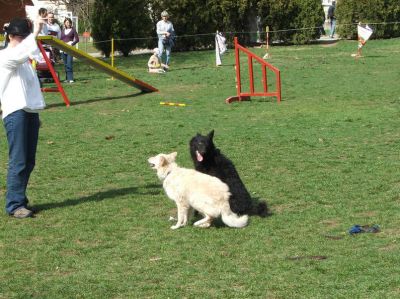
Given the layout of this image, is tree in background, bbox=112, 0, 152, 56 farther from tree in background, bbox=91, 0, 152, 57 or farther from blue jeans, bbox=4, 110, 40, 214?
blue jeans, bbox=4, 110, 40, 214

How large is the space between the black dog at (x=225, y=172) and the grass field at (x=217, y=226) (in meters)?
Result: 0.19

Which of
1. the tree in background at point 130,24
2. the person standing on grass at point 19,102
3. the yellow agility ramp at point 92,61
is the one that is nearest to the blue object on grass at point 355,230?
the person standing on grass at point 19,102

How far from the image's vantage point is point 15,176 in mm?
7664

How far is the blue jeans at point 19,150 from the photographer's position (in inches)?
295

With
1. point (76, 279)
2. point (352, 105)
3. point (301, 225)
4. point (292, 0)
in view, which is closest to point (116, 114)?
point (352, 105)

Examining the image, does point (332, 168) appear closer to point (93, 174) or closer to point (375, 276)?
point (93, 174)

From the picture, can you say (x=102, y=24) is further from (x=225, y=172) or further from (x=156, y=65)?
(x=225, y=172)

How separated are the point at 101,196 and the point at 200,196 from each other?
6.94 feet

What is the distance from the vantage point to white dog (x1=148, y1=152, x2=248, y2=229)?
22.4 feet

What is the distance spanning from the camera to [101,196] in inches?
338

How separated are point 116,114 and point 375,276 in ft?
34.1

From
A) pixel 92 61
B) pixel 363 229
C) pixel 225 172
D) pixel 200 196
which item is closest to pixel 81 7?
Answer: pixel 92 61

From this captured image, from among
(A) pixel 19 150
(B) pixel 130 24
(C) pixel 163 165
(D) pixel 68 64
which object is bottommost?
(D) pixel 68 64

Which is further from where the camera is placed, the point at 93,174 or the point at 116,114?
the point at 116,114
